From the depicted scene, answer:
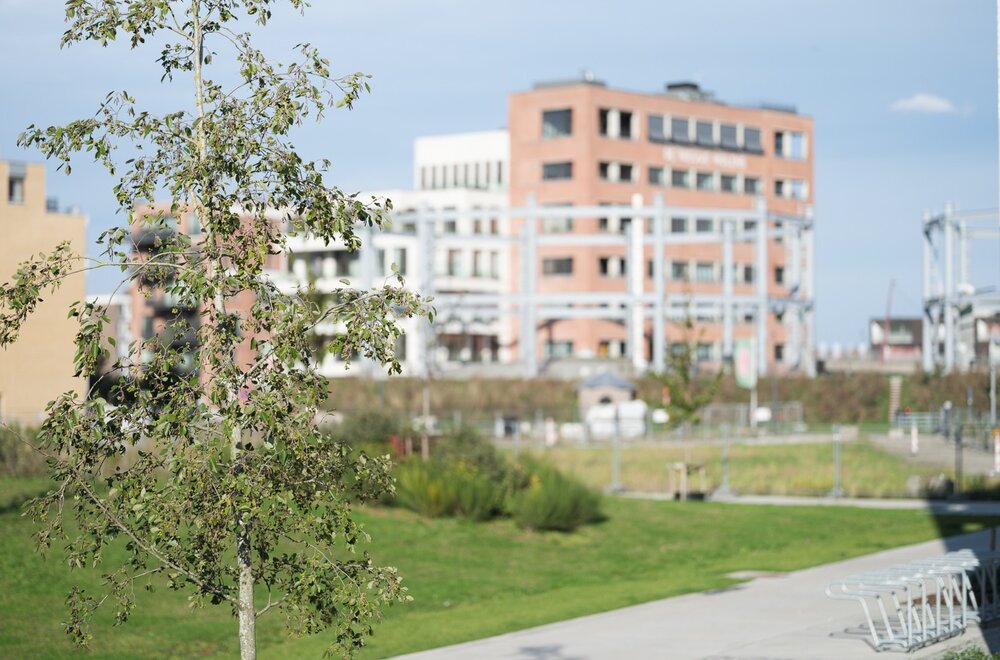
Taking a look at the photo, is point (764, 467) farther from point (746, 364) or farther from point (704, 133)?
point (704, 133)

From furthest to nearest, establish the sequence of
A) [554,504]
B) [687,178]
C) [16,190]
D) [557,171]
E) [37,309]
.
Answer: [687,178]
[557,171]
[16,190]
[37,309]
[554,504]

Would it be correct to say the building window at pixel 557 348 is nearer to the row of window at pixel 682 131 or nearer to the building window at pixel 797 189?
the row of window at pixel 682 131

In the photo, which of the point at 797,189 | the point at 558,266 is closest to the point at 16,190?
the point at 558,266

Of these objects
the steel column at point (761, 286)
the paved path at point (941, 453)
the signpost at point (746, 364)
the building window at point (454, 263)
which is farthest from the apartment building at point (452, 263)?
the paved path at point (941, 453)

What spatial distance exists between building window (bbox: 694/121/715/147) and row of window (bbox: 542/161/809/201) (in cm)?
198

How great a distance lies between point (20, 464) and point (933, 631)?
1801cm

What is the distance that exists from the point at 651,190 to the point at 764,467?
183 feet

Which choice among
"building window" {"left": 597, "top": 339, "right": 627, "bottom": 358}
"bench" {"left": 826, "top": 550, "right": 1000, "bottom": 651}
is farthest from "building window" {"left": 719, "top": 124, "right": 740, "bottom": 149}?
"bench" {"left": 826, "top": 550, "right": 1000, "bottom": 651}

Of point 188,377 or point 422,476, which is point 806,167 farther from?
point 188,377

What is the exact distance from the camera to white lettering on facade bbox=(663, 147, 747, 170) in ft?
320

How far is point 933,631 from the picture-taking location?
1419 cm

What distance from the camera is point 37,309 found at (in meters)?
60.5

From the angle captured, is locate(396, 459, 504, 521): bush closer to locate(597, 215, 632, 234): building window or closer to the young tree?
the young tree

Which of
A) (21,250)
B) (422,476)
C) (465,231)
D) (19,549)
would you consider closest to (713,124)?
(465,231)
